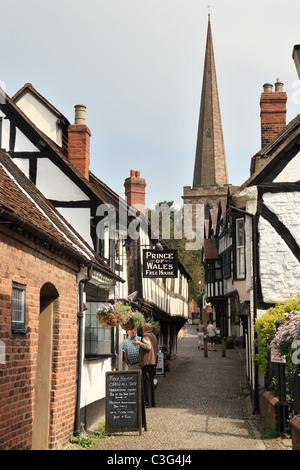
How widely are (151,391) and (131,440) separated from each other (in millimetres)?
3511

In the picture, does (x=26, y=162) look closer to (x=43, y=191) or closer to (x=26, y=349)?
(x=43, y=191)

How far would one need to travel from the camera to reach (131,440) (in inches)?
375

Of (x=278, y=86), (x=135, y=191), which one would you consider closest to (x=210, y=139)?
(x=135, y=191)

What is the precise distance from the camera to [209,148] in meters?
71.2

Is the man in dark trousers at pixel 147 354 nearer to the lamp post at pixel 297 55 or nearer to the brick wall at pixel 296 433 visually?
the brick wall at pixel 296 433

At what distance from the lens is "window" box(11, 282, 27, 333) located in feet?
23.3

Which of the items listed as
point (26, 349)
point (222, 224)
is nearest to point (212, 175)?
point (222, 224)

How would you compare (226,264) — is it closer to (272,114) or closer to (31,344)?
(272,114)

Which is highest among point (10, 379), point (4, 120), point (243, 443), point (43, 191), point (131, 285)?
point (4, 120)

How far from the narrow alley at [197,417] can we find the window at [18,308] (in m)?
2.83

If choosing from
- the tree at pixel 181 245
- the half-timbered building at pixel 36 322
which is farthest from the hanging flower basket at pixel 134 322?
the tree at pixel 181 245

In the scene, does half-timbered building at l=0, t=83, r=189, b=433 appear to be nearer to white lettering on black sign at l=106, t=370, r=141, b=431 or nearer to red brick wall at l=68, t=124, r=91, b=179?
red brick wall at l=68, t=124, r=91, b=179

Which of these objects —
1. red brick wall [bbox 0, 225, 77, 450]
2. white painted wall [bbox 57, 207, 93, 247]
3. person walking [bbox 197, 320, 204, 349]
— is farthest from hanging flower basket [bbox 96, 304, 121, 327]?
person walking [bbox 197, 320, 204, 349]

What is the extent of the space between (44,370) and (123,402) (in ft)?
6.16
